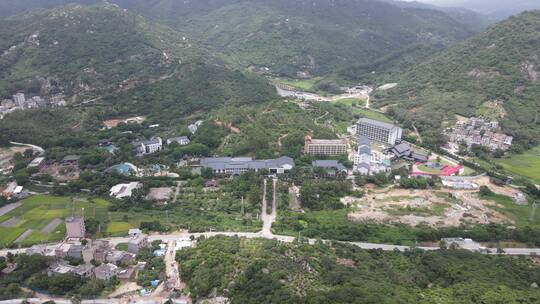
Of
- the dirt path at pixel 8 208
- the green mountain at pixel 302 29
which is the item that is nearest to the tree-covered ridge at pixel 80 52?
the green mountain at pixel 302 29

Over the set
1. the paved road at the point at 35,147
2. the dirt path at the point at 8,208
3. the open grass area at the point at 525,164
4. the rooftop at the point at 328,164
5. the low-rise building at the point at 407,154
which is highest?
the paved road at the point at 35,147

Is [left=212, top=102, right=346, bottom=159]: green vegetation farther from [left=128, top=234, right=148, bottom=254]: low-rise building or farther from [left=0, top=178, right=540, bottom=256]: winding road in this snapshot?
[left=128, top=234, right=148, bottom=254]: low-rise building

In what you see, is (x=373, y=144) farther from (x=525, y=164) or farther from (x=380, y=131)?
(x=525, y=164)

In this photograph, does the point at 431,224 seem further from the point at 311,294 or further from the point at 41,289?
the point at 41,289

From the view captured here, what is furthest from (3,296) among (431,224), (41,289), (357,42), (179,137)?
(357,42)

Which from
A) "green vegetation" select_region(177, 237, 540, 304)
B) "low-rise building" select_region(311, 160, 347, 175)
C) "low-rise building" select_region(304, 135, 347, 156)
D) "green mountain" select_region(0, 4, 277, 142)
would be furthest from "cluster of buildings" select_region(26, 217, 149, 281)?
"green mountain" select_region(0, 4, 277, 142)

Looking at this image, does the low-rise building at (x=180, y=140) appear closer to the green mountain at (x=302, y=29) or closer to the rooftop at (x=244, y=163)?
the rooftop at (x=244, y=163)

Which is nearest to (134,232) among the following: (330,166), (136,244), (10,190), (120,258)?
(136,244)
